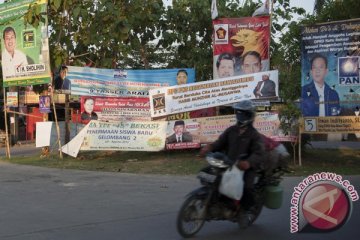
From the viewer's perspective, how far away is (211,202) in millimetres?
6203

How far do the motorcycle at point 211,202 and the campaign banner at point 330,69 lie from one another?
8311 millimetres

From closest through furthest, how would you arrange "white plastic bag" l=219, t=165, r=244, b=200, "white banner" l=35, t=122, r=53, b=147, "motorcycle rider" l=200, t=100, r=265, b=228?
"white plastic bag" l=219, t=165, r=244, b=200, "motorcycle rider" l=200, t=100, r=265, b=228, "white banner" l=35, t=122, r=53, b=147

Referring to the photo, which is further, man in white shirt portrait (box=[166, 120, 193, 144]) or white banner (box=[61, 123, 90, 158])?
white banner (box=[61, 123, 90, 158])

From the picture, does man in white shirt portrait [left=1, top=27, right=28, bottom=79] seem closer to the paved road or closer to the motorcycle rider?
the paved road

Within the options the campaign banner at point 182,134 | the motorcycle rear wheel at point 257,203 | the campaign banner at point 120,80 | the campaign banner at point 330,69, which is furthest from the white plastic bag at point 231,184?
the campaign banner at point 120,80

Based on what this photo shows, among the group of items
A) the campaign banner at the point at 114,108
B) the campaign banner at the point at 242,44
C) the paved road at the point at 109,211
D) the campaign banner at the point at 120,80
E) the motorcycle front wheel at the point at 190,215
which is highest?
the campaign banner at the point at 242,44

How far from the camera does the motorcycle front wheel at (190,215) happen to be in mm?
6066

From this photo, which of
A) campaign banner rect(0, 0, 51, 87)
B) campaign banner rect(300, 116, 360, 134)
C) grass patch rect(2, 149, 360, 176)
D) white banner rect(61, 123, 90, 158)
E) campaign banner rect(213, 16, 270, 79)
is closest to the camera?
grass patch rect(2, 149, 360, 176)

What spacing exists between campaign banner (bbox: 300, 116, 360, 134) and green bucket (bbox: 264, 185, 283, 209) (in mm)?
7939

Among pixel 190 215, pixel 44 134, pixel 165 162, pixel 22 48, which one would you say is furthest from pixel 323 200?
pixel 22 48

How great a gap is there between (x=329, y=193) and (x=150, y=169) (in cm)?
905

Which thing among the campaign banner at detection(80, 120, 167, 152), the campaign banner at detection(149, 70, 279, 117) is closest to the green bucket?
the campaign banner at detection(149, 70, 279, 117)

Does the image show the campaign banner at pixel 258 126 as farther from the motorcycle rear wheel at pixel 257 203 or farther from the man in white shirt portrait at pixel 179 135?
the motorcycle rear wheel at pixel 257 203

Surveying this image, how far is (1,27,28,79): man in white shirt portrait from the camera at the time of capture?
1808cm
